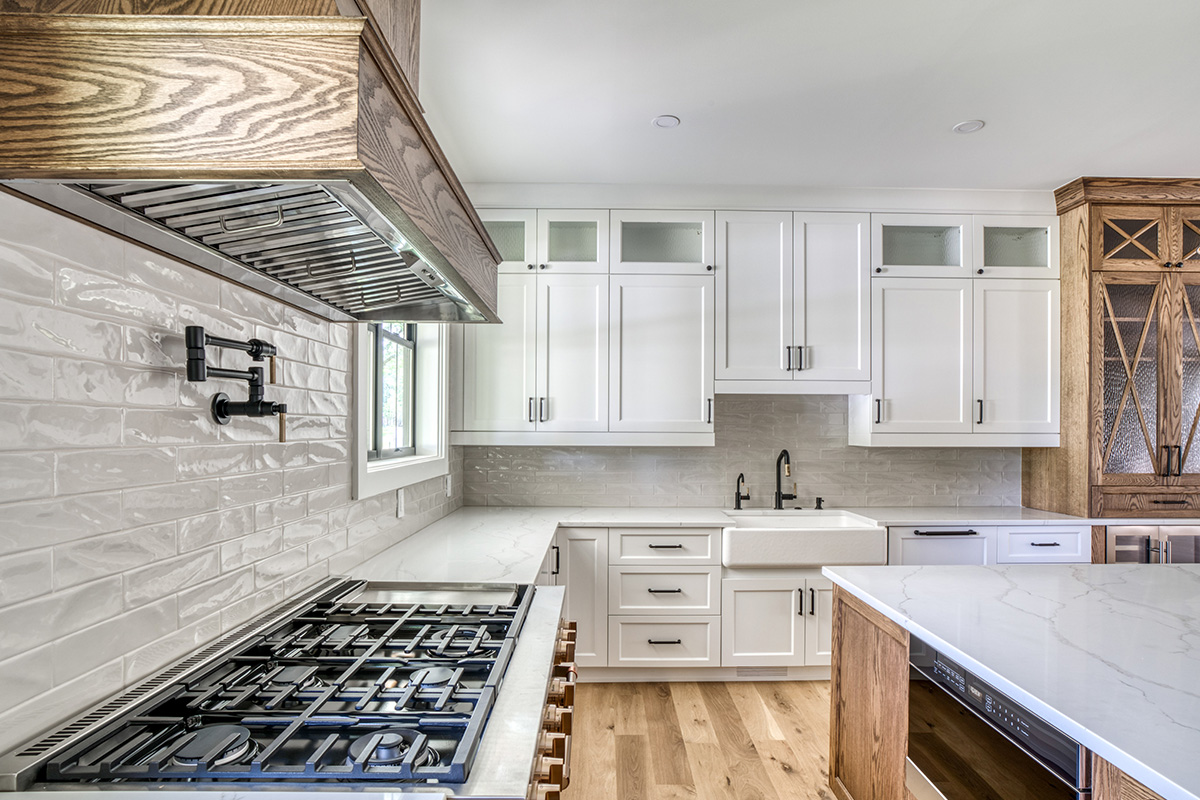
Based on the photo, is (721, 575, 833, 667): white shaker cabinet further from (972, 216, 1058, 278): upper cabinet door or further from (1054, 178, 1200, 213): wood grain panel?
(1054, 178, 1200, 213): wood grain panel

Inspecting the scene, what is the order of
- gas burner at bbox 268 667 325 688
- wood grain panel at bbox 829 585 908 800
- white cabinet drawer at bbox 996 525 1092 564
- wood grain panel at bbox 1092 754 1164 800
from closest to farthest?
wood grain panel at bbox 1092 754 1164 800 → gas burner at bbox 268 667 325 688 → wood grain panel at bbox 829 585 908 800 → white cabinet drawer at bbox 996 525 1092 564

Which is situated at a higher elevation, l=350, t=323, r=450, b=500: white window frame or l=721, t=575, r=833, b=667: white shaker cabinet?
l=350, t=323, r=450, b=500: white window frame

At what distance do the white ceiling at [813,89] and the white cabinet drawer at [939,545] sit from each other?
174cm

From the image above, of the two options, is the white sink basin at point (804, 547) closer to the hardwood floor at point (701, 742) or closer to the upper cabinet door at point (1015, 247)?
the hardwood floor at point (701, 742)

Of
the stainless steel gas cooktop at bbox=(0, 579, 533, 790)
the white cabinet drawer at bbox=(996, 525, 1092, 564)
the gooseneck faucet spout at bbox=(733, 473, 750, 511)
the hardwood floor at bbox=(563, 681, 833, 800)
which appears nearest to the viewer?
the stainless steel gas cooktop at bbox=(0, 579, 533, 790)

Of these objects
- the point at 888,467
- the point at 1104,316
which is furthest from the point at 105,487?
the point at 1104,316

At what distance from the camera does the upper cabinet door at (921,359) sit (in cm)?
329

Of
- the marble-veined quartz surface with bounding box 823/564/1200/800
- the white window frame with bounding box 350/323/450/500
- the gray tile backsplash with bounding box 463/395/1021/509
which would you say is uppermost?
the white window frame with bounding box 350/323/450/500

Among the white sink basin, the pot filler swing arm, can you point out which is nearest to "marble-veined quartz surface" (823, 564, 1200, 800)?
the white sink basin

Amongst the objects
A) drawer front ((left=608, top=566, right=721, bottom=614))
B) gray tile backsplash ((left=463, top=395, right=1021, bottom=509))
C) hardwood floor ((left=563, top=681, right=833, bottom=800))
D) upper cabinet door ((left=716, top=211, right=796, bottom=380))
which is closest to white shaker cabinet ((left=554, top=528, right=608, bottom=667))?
drawer front ((left=608, top=566, right=721, bottom=614))

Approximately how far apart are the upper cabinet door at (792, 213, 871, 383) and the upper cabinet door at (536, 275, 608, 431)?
1.02 meters

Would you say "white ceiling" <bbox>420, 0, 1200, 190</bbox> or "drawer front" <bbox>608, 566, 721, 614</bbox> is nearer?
"white ceiling" <bbox>420, 0, 1200, 190</bbox>

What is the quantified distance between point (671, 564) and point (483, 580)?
4.78 feet

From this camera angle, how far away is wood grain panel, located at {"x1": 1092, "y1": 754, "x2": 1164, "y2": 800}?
94cm
